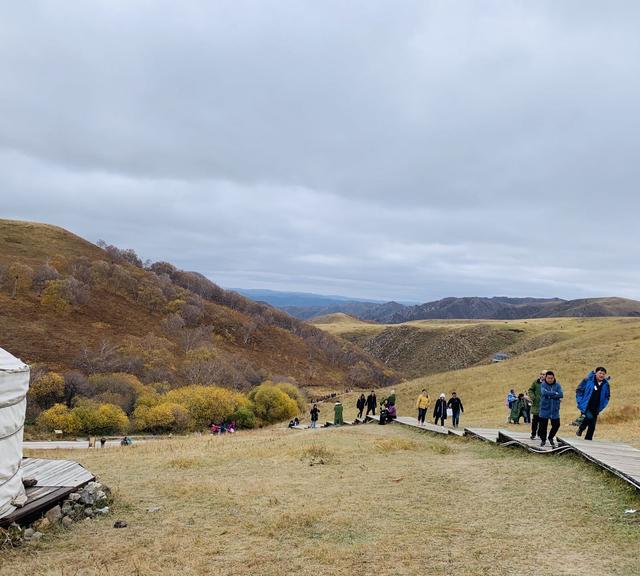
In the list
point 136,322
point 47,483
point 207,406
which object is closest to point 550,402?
point 47,483

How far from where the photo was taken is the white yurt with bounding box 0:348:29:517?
905cm

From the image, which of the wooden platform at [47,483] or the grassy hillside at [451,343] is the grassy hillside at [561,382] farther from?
the grassy hillside at [451,343]

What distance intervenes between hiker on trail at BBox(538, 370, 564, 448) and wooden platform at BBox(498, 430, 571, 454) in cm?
28

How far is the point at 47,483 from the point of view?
398 inches

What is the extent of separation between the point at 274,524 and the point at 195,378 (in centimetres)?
5330

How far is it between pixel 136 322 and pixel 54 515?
3064 inches

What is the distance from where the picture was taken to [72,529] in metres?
8.73

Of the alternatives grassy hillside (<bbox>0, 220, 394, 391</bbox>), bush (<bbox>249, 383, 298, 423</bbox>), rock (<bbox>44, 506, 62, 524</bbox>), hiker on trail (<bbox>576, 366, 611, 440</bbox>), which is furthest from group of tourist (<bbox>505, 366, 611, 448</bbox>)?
grassy hillside (<bbox>0, 220, 394, 391</bbox>)

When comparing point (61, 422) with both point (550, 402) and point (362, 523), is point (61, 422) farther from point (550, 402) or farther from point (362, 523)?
point (362, 523)

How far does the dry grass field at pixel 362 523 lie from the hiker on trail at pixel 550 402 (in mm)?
998

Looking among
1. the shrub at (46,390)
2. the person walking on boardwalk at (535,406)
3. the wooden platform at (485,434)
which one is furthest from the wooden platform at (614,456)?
the shrub at (46,390)

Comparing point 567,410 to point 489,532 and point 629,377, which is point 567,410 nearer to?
point 629,377

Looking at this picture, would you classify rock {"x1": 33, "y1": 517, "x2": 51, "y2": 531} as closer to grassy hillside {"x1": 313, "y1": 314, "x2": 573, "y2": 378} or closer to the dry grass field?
the dry grass field

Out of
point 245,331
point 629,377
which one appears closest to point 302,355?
point 245,331
